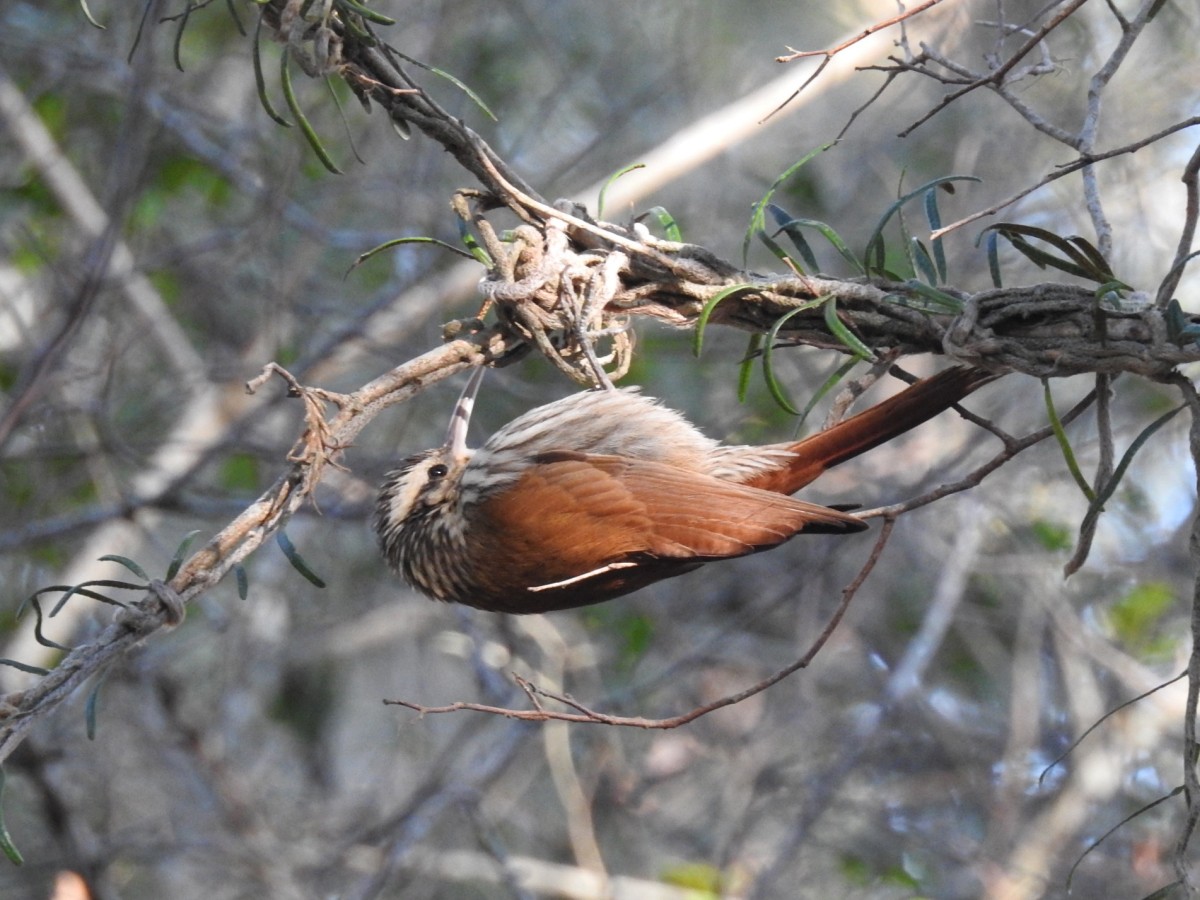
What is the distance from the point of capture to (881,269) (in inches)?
86.7

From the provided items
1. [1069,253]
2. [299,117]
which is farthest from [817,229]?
[299,117]

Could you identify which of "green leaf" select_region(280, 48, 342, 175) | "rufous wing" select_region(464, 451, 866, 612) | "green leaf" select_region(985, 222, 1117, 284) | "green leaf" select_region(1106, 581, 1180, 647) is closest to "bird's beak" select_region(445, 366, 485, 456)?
"rufous wing" select_region(464, 451, 866, 612)

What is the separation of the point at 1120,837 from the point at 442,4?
545 cm

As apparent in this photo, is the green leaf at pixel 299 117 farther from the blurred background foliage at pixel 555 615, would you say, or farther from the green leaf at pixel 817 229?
the blurred background foliage at pixel 555 615

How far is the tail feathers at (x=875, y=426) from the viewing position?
234 centimetres

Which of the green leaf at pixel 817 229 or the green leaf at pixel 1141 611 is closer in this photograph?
the green leaf at pixel 817 229

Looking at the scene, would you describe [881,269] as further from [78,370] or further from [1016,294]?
[78,370]

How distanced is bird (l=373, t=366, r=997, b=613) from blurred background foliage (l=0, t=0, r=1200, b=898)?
2083mm

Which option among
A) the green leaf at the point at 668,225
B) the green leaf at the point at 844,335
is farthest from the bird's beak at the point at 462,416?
the green leaf at the point at 844,335

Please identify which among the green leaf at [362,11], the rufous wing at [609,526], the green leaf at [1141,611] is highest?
the green leaf at [362,11]

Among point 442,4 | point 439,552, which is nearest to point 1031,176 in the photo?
point 442,4

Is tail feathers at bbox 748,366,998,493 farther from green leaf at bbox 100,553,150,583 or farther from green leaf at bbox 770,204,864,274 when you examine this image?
green leaf at bbox 100,553,150,583

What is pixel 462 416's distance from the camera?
2.97 meters

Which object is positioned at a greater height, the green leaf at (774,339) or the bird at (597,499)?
the green leaf at (774,339)
